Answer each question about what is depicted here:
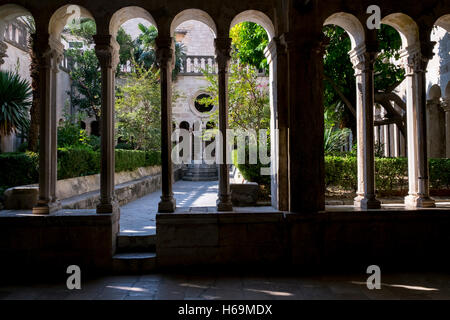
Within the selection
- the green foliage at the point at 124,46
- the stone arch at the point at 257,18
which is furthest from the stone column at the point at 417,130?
the green foliage at the point at 124,46

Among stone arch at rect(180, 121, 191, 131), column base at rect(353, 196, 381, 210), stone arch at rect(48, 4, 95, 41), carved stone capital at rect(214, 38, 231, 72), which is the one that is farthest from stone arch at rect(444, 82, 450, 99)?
stone arch at rect(180, 121, 191, 131)

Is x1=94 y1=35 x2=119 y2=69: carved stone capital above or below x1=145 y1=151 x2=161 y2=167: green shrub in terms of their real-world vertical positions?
above

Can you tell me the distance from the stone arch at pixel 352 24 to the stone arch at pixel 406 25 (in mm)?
346

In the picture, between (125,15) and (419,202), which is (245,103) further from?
(419,202)

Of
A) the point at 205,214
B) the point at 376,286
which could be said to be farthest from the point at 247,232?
the point at 376,286

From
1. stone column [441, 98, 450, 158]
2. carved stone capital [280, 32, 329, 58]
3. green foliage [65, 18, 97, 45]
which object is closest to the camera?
carved stone capital [280, 32, 329, 58]

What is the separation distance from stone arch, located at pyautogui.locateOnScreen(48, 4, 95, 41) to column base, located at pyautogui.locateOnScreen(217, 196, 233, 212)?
2936mm

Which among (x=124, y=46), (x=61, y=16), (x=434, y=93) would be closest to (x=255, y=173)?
(x=61, y=16)

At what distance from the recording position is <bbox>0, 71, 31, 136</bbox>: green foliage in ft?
25.9

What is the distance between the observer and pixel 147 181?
11258mm

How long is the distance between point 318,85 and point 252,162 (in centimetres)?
263

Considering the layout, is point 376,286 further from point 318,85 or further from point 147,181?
point 147,181

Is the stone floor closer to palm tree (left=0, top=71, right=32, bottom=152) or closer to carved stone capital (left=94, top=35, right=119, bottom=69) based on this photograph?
carved stone capital (left=94, top=35, right=119, bottom=69)
